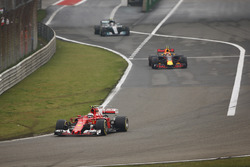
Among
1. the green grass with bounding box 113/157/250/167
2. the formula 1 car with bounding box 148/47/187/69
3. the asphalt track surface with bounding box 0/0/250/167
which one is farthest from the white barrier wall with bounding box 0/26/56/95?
the green grass with bounding box 113/157/250/167

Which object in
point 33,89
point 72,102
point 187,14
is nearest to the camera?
point 72,102

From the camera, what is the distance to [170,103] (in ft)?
89.0

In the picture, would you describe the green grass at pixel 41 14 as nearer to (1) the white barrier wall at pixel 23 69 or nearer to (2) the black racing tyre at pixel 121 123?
(1) the white barrier wall at pixel 23 69

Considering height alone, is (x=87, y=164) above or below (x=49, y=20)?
above

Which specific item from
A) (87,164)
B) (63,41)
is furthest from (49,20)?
(87,164)

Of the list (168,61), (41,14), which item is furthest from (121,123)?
(41,14)

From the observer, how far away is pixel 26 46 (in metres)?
38.6

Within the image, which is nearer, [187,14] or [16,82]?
[16,82]

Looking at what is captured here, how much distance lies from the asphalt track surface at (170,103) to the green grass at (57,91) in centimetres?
141

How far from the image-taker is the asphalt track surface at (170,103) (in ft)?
56.3

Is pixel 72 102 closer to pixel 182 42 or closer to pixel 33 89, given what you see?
pixel 33 89

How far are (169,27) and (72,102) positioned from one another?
1142 inches

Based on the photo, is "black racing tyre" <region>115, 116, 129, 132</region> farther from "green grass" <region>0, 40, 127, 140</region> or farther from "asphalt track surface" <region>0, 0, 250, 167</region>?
"green grass" <region>0, 40, 127, 140</region>

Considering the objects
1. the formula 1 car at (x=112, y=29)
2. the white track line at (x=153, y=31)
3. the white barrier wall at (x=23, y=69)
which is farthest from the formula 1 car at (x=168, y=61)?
the formula 1 car at (x=112, y=29)
